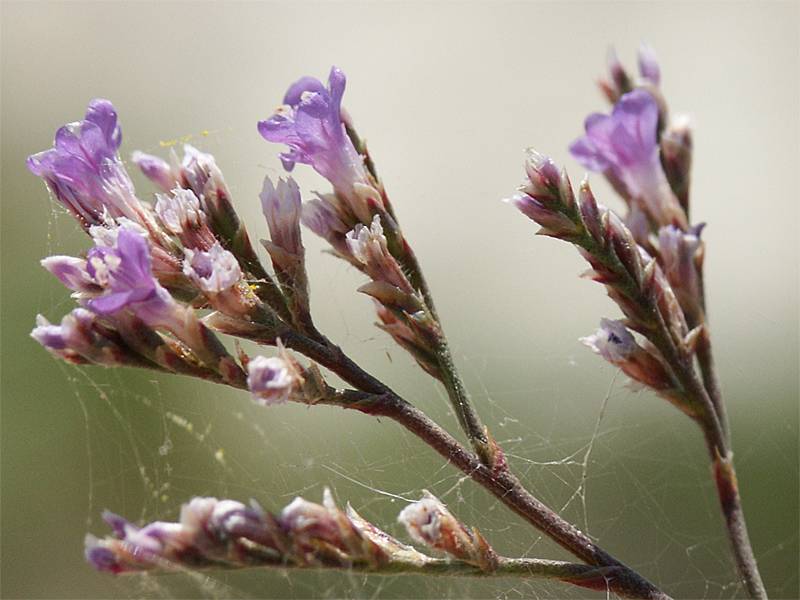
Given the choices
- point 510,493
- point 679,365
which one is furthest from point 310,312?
point 679,365

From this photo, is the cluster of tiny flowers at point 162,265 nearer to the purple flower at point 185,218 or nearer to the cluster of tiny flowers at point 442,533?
the purple flower at point 185,218

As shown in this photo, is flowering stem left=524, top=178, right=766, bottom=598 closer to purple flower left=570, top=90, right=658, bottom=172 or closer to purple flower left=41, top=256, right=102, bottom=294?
purple flower left=570, top=90, right=658, bottom=172

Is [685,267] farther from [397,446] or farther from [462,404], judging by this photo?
[397,446]

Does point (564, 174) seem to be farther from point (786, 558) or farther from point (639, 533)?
point (786, 558)

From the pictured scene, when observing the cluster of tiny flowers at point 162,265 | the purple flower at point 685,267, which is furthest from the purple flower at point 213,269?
the purple flower at point 685,267

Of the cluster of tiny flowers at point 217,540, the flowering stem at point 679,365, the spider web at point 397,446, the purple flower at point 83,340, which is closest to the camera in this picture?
the cluster of tiny flowers at point 217,540

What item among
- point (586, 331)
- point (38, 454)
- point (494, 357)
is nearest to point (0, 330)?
point (38, 454)

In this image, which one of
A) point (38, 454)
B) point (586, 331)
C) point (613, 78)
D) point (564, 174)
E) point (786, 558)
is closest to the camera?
point (564, 174)

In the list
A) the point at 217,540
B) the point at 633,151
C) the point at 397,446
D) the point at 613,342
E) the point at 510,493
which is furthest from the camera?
the point at 397,446
